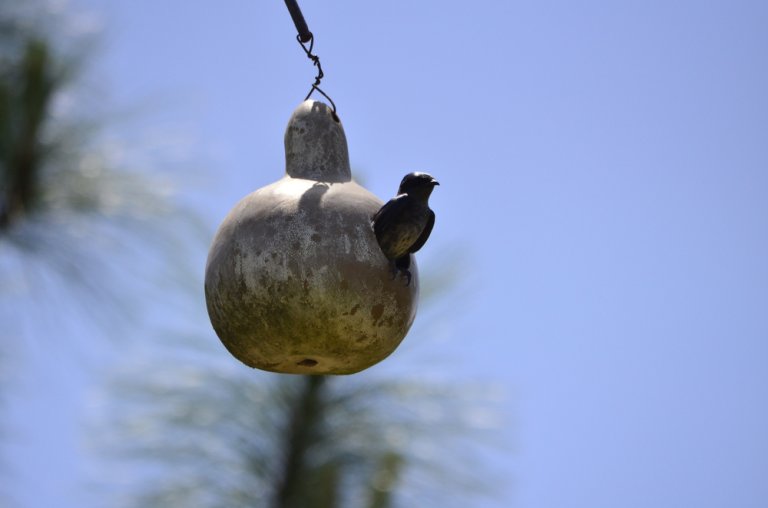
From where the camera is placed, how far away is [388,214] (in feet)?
10.4

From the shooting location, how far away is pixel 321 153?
11.3 ft

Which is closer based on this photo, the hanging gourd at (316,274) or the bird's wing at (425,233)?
the hanging gourd at (316,274)

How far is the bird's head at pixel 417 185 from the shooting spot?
3.24 meters

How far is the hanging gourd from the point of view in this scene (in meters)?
3.10

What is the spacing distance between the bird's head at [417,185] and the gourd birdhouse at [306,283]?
9cm

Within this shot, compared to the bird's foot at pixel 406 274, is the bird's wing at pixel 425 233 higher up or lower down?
higher up

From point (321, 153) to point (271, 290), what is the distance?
1.62 ft

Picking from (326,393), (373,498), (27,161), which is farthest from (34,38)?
(373,498)

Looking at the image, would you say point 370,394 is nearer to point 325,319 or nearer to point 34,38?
point 34,38

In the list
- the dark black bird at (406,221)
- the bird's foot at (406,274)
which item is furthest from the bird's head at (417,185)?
the bird's foot at (406,274)

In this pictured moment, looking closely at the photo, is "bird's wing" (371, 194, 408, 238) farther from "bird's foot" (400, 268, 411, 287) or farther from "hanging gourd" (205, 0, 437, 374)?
"bird's foot" (400, 268, 411, 287)

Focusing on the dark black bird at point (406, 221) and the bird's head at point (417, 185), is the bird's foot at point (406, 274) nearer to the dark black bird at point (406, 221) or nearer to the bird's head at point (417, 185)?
the dark black bird at point (406, 221)

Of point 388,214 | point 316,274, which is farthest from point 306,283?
point 388,214

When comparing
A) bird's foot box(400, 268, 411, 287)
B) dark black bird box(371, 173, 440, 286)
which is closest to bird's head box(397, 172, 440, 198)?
dark black bird box(371, 173, 440, 286)
